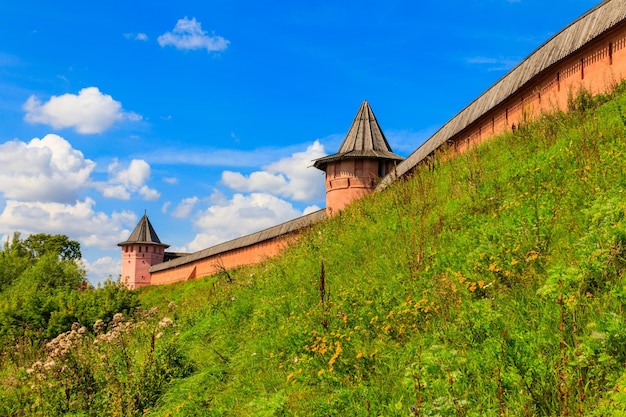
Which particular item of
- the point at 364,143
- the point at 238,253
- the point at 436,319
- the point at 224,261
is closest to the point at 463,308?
the point at 436,319

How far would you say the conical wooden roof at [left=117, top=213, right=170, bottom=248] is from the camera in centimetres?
4156

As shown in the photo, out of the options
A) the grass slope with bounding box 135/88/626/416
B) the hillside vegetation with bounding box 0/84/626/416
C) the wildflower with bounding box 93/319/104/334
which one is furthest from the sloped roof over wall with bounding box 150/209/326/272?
the grass slope with bounding box 135/88/626/416

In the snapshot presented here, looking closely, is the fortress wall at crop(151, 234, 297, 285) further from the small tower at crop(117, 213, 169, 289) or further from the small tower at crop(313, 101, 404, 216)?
the small tower at crop(117, 213, 169, 289)

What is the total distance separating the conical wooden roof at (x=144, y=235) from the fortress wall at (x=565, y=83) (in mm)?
34177

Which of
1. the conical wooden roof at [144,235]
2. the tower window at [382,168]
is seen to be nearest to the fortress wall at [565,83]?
the tower window at [382,168]

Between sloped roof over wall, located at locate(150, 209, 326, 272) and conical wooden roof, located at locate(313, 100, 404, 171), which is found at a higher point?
conical wooden roof, located at locate(313, 100, 404, 171)

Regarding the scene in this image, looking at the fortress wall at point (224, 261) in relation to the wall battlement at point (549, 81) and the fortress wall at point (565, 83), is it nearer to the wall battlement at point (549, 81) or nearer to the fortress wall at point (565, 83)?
the wall battlement at point (549, 81)

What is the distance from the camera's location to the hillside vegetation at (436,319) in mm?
2871

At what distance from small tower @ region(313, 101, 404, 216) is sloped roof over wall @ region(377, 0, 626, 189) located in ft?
10.8

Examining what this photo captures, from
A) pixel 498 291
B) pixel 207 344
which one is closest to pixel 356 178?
pixel 207 344

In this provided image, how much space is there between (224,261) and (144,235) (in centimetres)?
1991

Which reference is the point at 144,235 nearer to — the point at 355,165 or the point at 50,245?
the point at 50,245

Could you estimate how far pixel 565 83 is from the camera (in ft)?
31.4

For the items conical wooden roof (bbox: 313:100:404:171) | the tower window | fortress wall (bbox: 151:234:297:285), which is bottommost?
fortress wall (bbox: 151:234:297:285)
